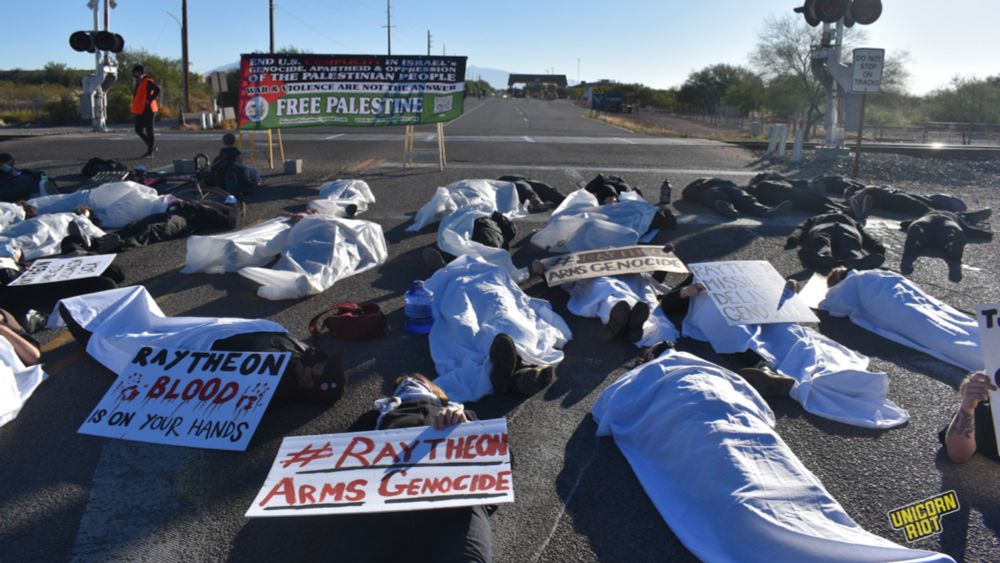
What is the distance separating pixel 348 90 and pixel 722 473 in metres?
12.5

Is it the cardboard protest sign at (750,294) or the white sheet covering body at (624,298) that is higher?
the cardboard protest sign at (750,294)

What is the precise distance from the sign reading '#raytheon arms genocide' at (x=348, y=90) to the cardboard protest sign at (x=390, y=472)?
453 inches

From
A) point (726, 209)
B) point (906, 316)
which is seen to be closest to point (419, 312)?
point (906, 316)

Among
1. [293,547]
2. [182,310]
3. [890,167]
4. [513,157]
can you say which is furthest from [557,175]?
[293,547]

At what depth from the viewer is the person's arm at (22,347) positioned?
4676 mm

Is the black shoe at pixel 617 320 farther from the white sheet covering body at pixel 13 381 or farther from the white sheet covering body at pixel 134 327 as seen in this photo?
the white sheet covering body at pixel 13 381

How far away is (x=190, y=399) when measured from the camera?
13.1 ft

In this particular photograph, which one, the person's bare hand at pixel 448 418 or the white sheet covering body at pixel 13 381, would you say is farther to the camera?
the white sheet covering body at pixel 13 381

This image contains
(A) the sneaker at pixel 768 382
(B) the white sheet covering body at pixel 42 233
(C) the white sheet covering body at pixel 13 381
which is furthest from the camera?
(B) the white sheet covering body at pixel 42 233

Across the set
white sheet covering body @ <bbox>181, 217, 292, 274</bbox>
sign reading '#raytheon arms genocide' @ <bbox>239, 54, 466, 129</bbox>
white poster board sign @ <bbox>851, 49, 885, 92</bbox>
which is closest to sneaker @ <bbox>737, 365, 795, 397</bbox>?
white sheet covering body @ <bbox>181, 217, 292, 274</bbox>

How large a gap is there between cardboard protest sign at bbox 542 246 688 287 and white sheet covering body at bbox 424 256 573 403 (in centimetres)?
55

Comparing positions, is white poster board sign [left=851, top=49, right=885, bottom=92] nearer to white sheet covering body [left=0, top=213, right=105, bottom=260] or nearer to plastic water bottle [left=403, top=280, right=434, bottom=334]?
plastic water bottle [left=403, top=280, right=434, bottom=334]

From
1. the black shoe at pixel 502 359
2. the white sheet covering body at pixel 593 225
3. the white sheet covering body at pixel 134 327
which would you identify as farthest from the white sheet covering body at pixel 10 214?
the black shoe at pixel 502 359

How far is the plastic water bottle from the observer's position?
5.62 meters
